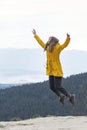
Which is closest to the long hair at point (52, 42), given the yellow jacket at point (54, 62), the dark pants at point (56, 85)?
the yellow jacket at point (54, 62)

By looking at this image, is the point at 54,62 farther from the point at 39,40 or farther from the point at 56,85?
the point at 39,40

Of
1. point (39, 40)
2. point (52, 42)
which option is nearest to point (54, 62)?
point (52, 42)

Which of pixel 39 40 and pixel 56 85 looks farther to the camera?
pixel 39 40

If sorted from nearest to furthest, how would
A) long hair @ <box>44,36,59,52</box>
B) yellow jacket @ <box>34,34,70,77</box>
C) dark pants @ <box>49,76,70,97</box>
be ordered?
long hair @ <box>44,36,59,52</box>, yellow jacket @ <box>34,34,70,77</box>, dark pants @ <box>49,76,70,97</box>

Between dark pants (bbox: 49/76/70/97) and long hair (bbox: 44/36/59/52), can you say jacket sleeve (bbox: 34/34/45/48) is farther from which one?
dark pants (bbox: 49/76/70/97)

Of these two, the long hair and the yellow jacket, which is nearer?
the long hair

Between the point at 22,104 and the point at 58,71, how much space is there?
120m

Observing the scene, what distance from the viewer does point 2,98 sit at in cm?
14400

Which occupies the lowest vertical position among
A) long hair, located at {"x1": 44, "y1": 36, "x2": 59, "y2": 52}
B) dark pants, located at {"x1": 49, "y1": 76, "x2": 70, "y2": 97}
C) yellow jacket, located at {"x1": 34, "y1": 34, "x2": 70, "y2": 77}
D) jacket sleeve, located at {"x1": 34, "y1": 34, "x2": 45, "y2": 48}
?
dark pants, located at {"x1": 49, "y1": 76, "x2": 70, "y2": 97}

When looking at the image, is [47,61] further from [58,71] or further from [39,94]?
[39,94]

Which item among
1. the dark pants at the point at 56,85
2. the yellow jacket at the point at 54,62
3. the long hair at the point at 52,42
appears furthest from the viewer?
the dark pants at the point at 56,85

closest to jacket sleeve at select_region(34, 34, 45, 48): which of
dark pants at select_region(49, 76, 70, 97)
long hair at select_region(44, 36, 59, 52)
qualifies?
long hair at select_region(44, 36, 59, 52)

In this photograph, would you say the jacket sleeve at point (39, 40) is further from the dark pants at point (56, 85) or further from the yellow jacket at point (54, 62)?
the dark pants at point (56, 85)

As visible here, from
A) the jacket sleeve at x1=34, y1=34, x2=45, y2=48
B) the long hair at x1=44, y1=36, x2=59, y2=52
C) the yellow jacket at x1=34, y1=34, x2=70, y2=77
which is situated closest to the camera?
the long hair at x1=44, y1=36, x2=59, y2=52
